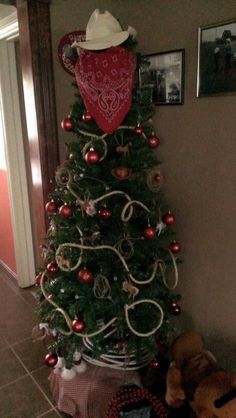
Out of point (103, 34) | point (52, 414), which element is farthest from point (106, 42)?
point (52, 414)

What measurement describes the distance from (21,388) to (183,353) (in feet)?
3.02

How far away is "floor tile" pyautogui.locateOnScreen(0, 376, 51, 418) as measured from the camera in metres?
1.68

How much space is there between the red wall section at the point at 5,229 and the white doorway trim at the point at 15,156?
17 centimetres

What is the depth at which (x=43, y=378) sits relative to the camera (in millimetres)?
1903

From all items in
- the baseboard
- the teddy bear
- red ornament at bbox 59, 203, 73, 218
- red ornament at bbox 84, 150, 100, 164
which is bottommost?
the baseboard

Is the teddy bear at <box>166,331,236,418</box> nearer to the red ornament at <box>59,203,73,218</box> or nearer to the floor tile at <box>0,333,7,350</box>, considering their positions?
the red ornament at <box>59,203,73,218</box>

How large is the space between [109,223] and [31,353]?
1.16 metres

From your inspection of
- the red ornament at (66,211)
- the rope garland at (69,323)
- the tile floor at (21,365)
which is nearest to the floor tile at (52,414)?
the tile floor at (21,365)

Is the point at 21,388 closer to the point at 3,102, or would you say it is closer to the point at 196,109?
the point at 196,109

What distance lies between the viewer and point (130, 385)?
1.52 meters

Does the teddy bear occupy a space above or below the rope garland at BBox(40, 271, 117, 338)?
below

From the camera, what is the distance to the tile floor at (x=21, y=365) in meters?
1.71

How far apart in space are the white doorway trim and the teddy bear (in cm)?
160

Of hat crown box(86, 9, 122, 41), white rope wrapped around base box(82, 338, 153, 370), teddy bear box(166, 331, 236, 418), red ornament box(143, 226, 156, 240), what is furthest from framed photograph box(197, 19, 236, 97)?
white rope wrapped around base box(82, 338, 153, 370)
